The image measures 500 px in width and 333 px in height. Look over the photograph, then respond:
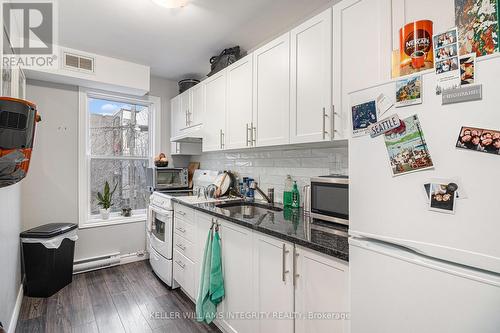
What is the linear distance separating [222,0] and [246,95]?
Answer: 2.48 feet

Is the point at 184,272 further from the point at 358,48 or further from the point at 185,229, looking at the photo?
the point at 358,48

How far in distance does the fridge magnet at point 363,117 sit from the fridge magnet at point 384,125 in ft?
0.07

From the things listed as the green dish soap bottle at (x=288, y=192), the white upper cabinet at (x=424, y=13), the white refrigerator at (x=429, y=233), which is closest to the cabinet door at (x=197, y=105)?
the green dish soap bottle at (x=288, y=192)

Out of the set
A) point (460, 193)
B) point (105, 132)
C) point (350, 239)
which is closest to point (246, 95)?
point (350, 239)

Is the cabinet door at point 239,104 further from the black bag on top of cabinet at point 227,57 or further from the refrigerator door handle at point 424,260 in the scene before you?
the refrigerator door handle at point 424,260

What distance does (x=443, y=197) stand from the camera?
75cm

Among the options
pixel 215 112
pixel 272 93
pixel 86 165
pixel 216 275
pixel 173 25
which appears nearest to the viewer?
pixel 216 275

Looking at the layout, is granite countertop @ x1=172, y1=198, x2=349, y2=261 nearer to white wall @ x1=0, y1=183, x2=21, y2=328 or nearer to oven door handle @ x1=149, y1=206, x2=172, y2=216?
oven door handle @ x1=149, y1=206, x2=172, y2=216

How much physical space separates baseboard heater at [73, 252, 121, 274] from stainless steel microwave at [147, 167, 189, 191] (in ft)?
3.36

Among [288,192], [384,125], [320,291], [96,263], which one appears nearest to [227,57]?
[288,192]

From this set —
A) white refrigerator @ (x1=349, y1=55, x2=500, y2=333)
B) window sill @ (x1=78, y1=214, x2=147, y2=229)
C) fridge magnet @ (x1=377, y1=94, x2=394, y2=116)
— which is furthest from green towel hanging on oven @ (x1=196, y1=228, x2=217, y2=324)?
window sill @ (x1=78, y1=214, x2=147, y2=229)

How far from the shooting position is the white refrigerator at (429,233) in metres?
0.67

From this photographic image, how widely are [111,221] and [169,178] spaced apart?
0.95 meters

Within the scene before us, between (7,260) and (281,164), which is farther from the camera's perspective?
(281,164)
